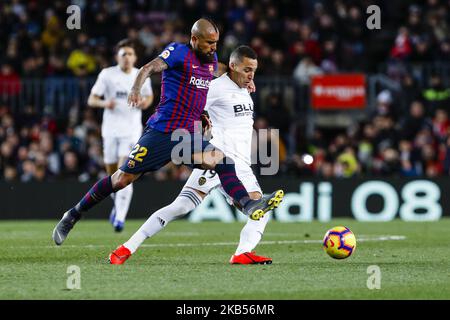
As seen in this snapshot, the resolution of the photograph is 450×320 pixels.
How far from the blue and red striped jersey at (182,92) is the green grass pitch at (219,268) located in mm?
1301

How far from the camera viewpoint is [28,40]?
22109mm

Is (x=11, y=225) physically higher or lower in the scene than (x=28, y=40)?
lower

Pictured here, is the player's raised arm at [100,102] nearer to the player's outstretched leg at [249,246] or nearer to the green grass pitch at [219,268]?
the green grass pitch at [219,268]

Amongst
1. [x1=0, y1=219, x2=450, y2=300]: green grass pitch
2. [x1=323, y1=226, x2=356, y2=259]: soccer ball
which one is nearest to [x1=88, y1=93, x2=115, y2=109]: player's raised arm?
[x1=0, y1=219, x2=450, y2=300]: green grass pitch

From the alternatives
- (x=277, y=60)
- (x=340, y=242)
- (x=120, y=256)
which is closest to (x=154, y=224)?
(x=120, y=256)

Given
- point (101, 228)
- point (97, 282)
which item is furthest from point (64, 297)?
point (101, 228)

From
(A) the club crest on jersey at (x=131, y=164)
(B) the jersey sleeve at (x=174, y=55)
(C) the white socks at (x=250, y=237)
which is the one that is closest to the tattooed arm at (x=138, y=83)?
(B) the jersey sleeve at (x=174, y=55)

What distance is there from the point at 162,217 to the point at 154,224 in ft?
0.39

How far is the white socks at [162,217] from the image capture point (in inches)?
368

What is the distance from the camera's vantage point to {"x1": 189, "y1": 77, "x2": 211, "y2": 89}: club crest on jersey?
938 centimetres

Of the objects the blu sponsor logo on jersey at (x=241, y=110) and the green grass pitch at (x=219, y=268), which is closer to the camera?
the green grass pitch at (x=219, y=268)

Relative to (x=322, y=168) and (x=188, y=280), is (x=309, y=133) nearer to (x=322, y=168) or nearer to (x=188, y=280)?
(x=322, y=168)

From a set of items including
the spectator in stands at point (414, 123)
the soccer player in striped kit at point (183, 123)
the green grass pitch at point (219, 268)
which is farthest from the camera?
the spectator in stands at point (414, 123)
